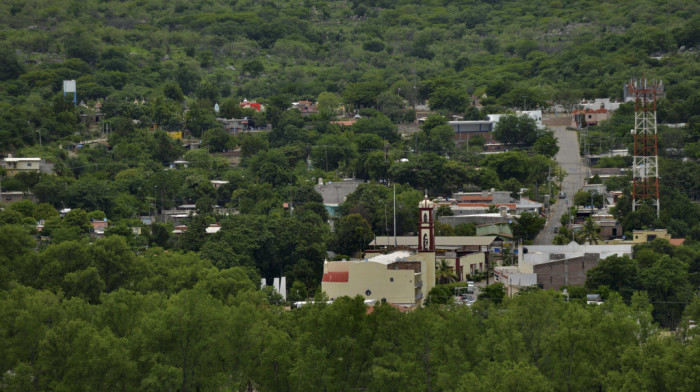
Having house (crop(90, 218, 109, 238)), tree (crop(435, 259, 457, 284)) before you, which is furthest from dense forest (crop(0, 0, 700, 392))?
tree (crop(435, 259, 457, 284))

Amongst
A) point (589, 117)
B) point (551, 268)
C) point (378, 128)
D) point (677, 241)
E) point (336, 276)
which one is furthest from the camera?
point (589, 117)

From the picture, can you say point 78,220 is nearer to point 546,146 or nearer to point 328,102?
point 546,146

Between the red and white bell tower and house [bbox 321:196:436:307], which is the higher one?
the red and white bell tower

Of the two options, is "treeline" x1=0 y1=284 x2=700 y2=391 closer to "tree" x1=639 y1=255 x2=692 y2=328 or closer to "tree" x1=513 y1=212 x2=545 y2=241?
"tree" x1=639 y1=255 x2=692 y2=328

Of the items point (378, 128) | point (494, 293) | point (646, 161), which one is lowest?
point (494, 293)

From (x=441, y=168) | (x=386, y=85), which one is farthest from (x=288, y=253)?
(x=386, y=85)

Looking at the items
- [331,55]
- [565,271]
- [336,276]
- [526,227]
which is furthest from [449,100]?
[336,276]

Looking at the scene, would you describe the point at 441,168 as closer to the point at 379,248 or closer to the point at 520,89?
the point at 379,248
